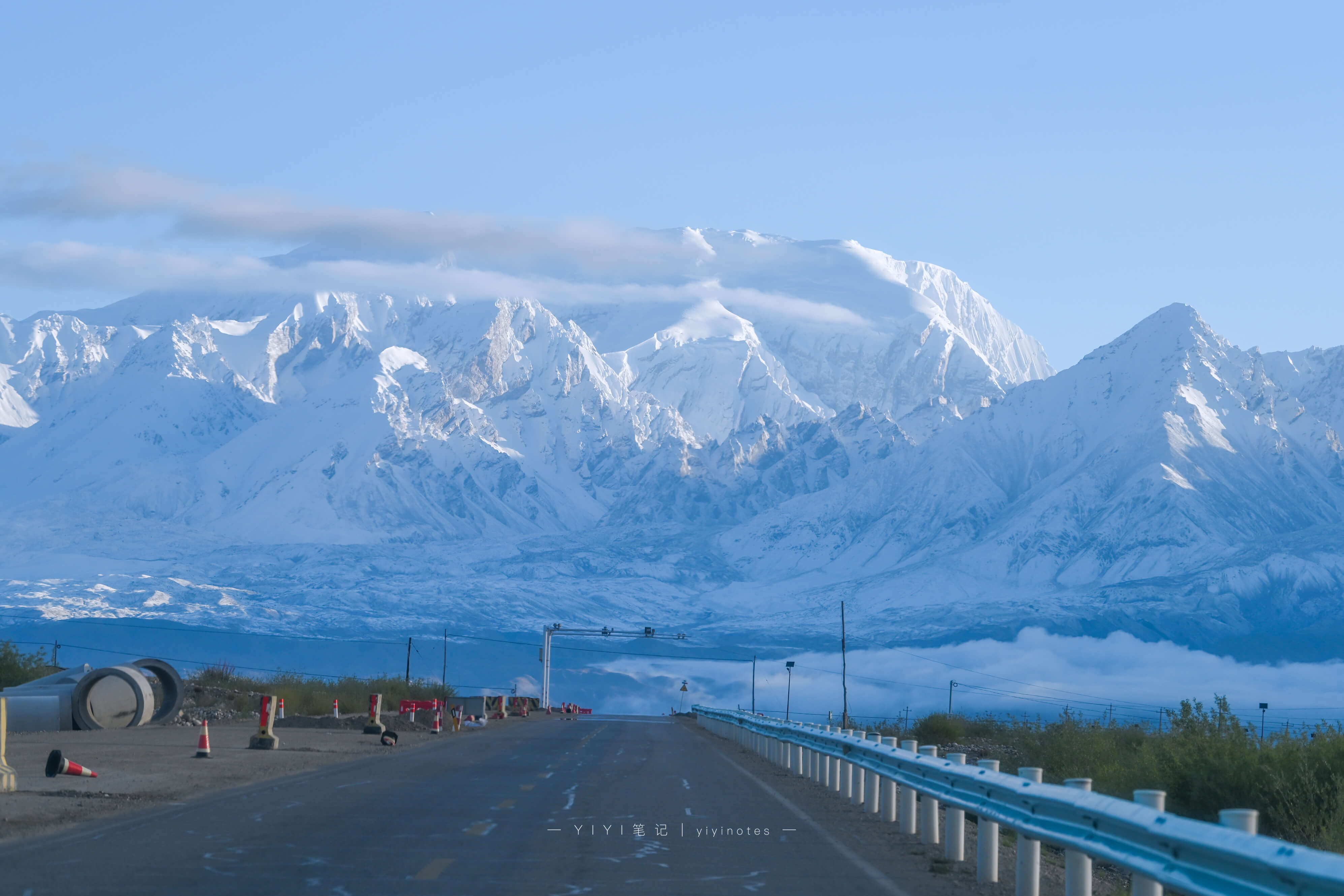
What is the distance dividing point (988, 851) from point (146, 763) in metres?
18.9

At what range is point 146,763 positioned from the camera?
27812 mm

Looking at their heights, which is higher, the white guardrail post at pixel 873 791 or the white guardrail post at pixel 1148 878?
the white guardrail post at pixel 1148 878

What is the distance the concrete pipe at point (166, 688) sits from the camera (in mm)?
49906

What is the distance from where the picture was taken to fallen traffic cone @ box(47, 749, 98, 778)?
2158 cm

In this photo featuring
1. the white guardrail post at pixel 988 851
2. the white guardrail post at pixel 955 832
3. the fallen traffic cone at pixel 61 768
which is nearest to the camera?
the white guardrail post at pixel 988 851

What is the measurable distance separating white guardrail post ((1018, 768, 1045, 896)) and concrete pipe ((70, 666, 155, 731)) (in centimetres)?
3747

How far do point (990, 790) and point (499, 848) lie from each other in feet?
15.4

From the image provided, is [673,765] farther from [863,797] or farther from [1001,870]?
[1001,870]

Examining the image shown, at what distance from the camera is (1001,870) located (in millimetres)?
14680

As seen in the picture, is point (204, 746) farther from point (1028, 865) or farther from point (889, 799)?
point (1028, 865)

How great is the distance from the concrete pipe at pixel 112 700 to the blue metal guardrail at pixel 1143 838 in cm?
3408

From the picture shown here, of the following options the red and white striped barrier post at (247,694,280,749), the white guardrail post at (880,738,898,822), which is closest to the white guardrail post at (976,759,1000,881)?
the white guardrail post at (880,738,898,822)

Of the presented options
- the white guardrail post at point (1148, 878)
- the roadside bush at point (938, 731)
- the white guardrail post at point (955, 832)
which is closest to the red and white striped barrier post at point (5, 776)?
the white guardrail post at point (955, 832)

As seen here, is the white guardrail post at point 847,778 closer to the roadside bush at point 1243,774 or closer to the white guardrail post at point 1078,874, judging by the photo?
the roadside bush at point 1243,774
